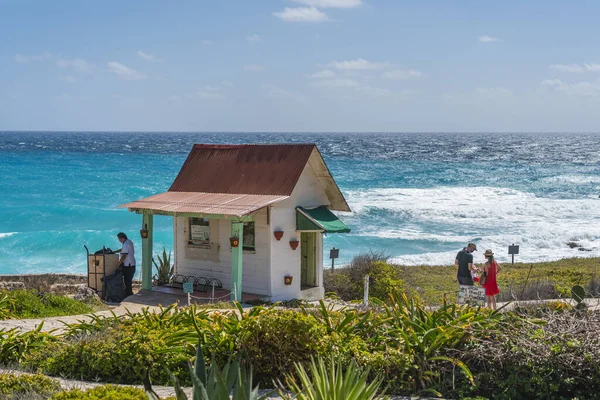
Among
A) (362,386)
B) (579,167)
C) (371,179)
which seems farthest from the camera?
(579,167)

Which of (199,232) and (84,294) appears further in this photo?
(199,232)

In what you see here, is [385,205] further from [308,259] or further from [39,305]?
[39,305]

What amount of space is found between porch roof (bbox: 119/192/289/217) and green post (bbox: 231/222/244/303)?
1.74 ft

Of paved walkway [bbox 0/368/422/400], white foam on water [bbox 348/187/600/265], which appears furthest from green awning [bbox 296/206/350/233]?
white foam on water [bbox 348/187/600/265]

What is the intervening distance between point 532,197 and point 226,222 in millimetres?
47594

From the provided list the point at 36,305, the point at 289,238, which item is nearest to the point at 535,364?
the point at 36,305

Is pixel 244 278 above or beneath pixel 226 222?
beneath

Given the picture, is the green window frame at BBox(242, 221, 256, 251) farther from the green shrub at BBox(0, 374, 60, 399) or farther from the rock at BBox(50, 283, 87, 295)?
the green shrub at BBox(0, 374, 60, 399)

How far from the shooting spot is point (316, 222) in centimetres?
1789

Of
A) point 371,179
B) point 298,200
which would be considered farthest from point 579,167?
point 298,200

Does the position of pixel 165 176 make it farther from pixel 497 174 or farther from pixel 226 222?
pixel 226 222

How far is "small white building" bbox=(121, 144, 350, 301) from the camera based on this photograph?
17609mm

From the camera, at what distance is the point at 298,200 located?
60.0ft

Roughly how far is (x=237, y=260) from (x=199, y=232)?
1934mm
